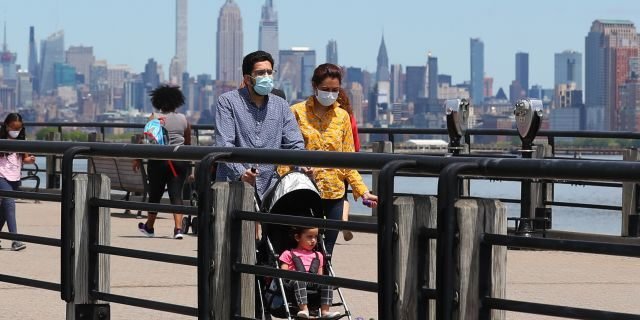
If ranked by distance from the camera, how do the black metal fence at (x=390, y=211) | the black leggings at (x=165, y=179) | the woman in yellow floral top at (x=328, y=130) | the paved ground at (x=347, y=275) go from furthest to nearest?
1. the black leggings at (x=165, y=179)
2. the paved ground at (x=347, y=275)
3. the woman in yellow floral top at (x=328, y=130)
4. the black metal fence at (x=390, y=211)

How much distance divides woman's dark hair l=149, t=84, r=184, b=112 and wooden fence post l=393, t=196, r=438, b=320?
1177 cm

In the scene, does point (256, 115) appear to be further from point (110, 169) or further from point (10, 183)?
point (110, 169)

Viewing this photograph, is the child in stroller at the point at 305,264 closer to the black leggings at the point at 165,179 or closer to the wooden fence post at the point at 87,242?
the wooden fence post at the point at 87,242

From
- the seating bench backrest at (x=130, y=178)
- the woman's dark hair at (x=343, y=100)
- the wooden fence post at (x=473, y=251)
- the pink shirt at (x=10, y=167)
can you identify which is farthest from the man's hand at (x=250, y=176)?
the seating bench backrest at (x=130, y=178)

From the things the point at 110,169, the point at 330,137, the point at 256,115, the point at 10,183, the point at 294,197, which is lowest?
the point at 110,169

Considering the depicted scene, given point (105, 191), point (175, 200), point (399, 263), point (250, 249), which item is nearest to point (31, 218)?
point (175, 200)

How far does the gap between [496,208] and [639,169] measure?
73 cm

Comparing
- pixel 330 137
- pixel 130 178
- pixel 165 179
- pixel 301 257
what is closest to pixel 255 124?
pixel 330 137

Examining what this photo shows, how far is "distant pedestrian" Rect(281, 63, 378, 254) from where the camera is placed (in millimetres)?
10508

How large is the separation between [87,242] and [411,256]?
270cm

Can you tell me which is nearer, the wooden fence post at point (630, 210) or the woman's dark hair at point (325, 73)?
the woman's dark hair at point (325, 73)

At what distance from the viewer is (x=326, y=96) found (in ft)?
34.5

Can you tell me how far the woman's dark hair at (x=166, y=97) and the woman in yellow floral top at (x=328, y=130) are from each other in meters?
7.42

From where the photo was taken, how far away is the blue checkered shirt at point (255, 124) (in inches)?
374
